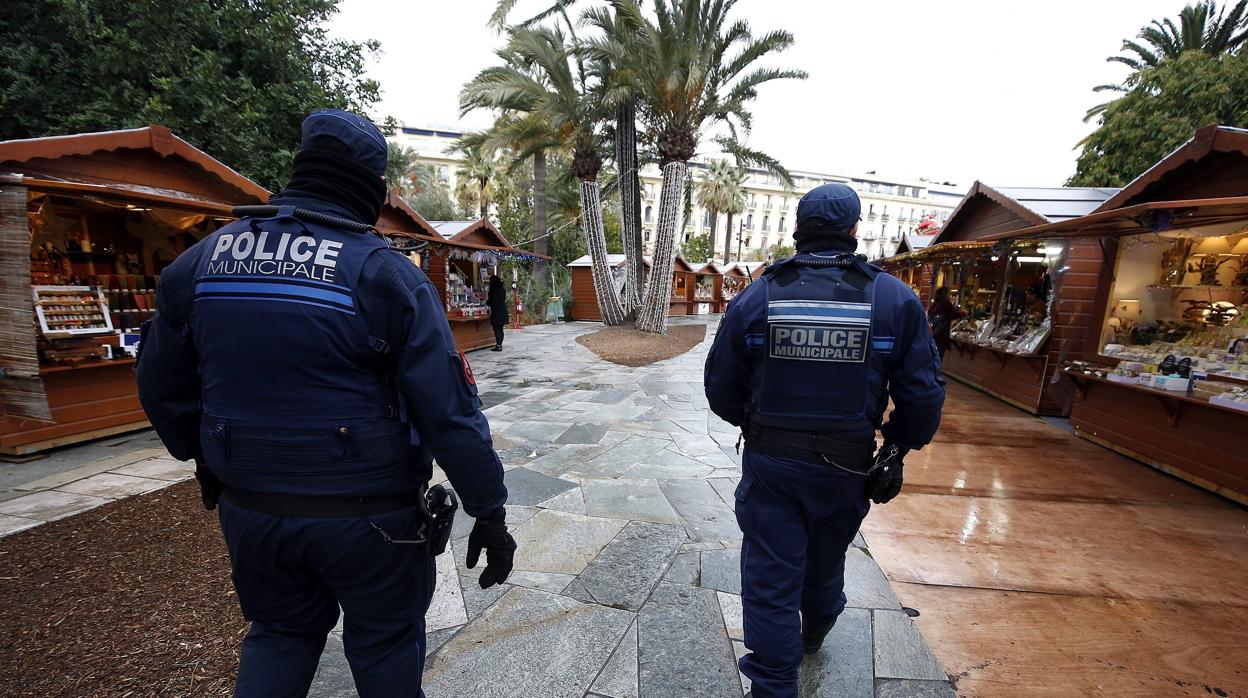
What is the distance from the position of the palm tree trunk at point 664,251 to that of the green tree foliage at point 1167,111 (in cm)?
1112

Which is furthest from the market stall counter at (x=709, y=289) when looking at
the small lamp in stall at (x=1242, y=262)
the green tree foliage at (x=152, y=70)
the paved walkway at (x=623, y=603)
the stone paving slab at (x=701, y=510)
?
the stone paving slab at (x=701, y=510)

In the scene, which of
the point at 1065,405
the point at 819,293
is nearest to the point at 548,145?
the point at 1065,405

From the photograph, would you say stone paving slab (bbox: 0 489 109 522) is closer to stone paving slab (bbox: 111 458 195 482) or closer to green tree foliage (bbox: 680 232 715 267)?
stone paving slab (bbox: 111 458 195 482)

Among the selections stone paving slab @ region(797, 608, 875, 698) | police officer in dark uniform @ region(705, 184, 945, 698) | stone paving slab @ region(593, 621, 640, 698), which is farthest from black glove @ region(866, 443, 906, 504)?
stone paving slab @ region(593, 621, 640, 698)

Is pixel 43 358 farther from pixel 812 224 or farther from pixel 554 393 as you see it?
pixel 812 224

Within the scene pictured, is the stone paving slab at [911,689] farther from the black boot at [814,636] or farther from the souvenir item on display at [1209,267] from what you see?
the souvenir item on display at [1209,267]

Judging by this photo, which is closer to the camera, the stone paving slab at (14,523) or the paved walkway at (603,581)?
the paved walkway at (603,581)

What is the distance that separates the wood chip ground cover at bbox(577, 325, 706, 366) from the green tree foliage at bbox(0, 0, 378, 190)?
7.45 meters

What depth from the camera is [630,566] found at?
2.97 m

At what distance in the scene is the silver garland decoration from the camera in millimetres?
13445

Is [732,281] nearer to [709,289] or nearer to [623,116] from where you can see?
[709,289]

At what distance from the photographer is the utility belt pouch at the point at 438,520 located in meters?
1.49

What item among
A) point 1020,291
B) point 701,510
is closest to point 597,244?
point 1020,291

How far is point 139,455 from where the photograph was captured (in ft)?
15.6
